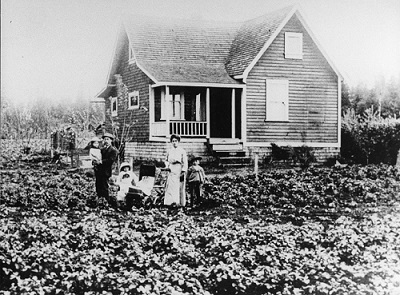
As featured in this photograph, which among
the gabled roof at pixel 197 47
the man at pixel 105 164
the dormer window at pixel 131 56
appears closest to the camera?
the gabled roof at pixel 197 47

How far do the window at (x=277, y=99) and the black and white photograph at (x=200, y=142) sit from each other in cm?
2

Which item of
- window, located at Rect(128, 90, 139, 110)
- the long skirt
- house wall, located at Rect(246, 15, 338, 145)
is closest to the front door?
house wall, located at Rect(246, 15, 338, 145)

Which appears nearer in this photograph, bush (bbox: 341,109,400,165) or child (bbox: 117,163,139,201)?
bush (bbox: 341,109,400,165)

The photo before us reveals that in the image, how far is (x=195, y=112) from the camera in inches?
225

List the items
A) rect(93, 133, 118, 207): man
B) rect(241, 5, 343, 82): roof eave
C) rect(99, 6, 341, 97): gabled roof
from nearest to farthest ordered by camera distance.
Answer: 1. rect(241, 5, 343, 82): roof eave
2. rect(99, 6, 341, 97): gabled roof
3. rect(93, 133, 118, 207): man

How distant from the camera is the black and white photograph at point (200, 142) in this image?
4.70 m

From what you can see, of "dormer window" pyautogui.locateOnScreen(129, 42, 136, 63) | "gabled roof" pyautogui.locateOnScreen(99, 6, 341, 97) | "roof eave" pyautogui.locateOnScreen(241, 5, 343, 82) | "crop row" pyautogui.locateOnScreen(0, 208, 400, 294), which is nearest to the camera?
"crop row" pyautogui.locateOnScreen(0, 208, 400, 294)

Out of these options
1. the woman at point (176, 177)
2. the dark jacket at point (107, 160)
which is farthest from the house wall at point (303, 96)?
the dark jacket at point (107, 160)

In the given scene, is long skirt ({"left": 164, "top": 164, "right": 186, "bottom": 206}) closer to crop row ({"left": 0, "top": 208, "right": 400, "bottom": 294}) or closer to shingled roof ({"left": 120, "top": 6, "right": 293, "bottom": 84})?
crop row ({"left": 0, "top": 208, "right": 400, "bottom": 294})

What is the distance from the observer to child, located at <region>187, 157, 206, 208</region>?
5414 mm

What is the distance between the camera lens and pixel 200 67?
5.63 metres

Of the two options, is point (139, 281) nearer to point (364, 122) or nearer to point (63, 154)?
point (63, 154)

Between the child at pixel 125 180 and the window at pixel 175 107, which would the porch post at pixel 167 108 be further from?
the child at pixel 125 180

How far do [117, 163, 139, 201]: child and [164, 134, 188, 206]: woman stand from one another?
1.18ft
